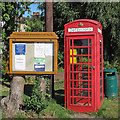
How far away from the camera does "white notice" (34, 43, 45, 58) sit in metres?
5.66

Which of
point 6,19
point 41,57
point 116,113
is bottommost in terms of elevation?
point 116,113

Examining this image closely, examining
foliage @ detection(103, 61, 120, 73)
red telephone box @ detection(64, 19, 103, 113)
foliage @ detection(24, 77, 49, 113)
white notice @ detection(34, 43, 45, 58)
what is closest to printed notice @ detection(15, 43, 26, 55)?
white notice @ detection(34, 43, 45, 58)

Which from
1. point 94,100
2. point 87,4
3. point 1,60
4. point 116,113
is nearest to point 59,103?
point 94,100

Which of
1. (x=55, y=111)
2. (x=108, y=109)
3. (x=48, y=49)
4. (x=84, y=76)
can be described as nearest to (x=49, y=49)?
(x=48, y=49)

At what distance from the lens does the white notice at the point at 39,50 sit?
5.66m

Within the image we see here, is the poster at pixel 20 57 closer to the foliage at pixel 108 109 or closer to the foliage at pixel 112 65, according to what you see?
the foliage at pixel 108 109

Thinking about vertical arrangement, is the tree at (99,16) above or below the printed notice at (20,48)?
above

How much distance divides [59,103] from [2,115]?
196cm

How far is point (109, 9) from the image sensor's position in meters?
13.5

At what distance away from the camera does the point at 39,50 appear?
567 centimetres

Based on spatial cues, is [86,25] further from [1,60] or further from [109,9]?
[109,9]

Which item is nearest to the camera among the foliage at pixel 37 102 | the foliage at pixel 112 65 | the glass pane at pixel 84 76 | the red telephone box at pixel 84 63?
the foliage at pixel 37 102

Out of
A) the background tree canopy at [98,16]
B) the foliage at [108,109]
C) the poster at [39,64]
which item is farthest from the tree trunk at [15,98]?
the background tree canopy at [98,16]

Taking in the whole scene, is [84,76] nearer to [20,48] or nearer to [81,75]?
[81,75]
